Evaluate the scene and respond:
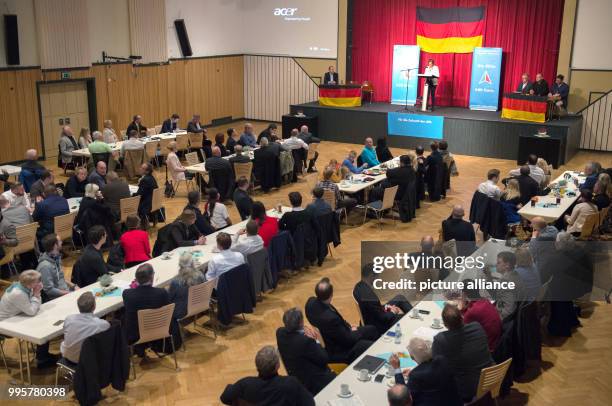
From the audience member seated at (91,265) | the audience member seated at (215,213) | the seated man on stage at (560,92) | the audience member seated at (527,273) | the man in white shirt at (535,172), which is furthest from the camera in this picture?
the seated man on stage at (560,92)

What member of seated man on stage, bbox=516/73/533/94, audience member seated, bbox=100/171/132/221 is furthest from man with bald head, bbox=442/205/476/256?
seated man on stage, bbox=516/73/533/94

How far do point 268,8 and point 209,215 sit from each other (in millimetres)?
13301

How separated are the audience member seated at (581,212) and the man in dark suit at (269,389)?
6099 mm

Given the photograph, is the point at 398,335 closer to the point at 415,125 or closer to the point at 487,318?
the point at 487,318

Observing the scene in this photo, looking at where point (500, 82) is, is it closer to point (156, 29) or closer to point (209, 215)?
point (156, 29)

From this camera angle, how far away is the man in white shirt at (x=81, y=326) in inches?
222

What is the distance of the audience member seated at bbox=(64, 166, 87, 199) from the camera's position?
1033 cm

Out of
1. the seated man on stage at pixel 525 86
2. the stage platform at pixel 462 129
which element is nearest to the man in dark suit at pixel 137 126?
the stage platform at pixel 462 129

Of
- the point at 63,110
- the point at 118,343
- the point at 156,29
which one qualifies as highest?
the point at 156,29

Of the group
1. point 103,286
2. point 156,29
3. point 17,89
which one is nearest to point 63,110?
point 17,89

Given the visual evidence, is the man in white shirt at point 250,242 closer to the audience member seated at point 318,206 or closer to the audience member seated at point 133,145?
the audience member seated at point 318,206

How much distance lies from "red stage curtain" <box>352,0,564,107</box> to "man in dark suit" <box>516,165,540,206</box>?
26.7ft

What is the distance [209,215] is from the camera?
9234 millimetres

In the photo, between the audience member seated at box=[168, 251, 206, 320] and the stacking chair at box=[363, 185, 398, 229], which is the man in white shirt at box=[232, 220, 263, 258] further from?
the stacking chair at box=[363, 185, 398, 229]
